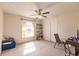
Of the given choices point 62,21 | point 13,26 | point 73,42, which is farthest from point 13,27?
point 73,42

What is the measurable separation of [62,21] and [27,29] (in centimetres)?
84

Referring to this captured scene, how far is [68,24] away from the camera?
1.86 metres

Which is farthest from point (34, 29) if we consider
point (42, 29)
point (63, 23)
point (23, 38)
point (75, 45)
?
point (75, 45)

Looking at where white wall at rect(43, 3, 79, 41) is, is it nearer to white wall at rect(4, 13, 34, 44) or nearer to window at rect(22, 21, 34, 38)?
window at rect(22, 21, 34, 38)

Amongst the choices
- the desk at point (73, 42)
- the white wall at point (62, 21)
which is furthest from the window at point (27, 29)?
the desk at point (73, 42)

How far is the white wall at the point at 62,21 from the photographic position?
1.73 metres

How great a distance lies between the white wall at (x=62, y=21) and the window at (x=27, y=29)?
0.32 m

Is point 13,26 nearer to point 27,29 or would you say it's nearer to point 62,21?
point 27,29

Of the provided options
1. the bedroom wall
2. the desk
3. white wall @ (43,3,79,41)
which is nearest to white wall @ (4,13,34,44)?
the bedroom wall

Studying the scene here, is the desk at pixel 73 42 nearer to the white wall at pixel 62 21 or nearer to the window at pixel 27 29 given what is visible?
the white wall at pixel 62 21

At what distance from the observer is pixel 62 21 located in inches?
75.8

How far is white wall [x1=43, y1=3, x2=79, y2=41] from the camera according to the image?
1.73 metres

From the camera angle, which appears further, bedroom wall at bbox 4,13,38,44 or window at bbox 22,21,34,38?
window at bbox 22,21,34,38

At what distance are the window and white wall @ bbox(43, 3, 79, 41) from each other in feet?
1.05
